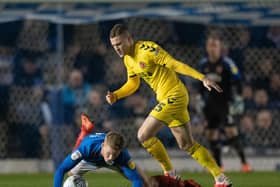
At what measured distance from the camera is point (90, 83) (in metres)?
16.0

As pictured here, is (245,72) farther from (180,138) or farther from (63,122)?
(180,138)

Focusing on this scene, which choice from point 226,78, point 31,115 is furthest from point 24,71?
point 226,78

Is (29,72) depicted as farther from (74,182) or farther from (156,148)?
(74,182)

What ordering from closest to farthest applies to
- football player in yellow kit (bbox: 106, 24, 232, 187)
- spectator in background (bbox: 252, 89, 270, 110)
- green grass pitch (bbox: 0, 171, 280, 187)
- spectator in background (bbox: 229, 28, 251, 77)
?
1. football player in yellow kit (bbox: 106, 24, 232, 187)
2. green grass pitch (bbox: 0, 171, 280, 187)
3. spectator in background (bbox: 252, 89, 270, 110)
4. spectator in background (bbox: 229, 28, 251, 77)

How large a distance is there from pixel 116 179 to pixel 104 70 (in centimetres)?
295

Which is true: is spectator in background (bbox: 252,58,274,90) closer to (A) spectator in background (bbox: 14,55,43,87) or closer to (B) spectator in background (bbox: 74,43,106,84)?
(B) spectator in background (bbox: 74,43,106,84)

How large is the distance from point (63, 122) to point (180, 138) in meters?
5.09

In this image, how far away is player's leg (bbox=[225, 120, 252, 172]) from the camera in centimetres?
1545

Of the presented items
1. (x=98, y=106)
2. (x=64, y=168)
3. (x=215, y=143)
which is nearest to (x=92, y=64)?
(x=98, y=106)

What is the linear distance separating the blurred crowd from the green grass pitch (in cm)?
111

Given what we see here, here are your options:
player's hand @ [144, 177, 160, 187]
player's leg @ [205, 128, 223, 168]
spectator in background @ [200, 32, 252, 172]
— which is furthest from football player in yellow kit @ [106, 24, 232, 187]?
player's leg @ [205, 128, 223, 168]

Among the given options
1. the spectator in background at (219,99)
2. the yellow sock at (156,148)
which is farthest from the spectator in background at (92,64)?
the yellow sock at (156,148)

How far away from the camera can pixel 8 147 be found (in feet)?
51.5

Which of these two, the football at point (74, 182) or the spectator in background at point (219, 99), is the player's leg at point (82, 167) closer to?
the football at point (74, 182)
